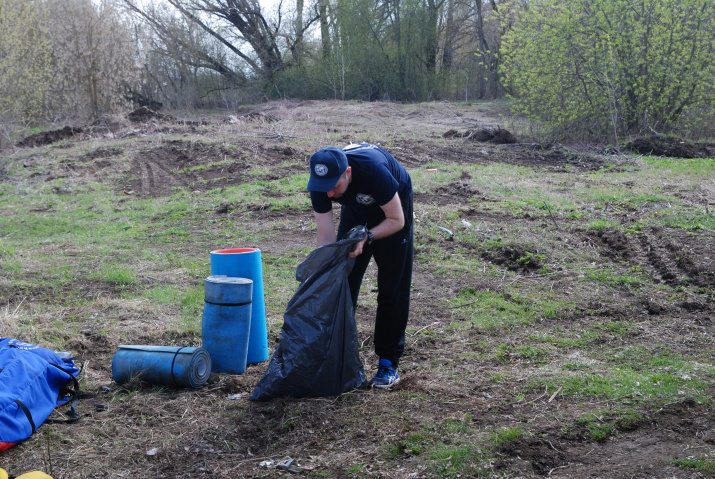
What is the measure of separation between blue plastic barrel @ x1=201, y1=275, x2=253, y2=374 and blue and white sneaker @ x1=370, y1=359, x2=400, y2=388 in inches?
37.1

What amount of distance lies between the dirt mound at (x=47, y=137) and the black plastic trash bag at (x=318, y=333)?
1726 centimetres

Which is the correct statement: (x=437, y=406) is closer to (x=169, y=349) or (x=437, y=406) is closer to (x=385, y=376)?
(x=385, y=376)

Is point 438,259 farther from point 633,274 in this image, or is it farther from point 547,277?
point 633,274

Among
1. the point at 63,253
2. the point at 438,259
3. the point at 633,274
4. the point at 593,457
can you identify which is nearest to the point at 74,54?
the point at 63,253

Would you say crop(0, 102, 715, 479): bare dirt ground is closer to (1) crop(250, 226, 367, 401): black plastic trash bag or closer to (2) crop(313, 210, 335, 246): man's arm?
(1) crop(250, 226, 367, 401): black plastic trash bag

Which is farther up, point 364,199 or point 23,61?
point 23,61

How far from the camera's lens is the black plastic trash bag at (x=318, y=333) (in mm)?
3367

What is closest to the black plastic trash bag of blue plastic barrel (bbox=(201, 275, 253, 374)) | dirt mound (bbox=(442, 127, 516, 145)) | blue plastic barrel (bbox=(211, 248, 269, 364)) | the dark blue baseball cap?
the dark blue baseball cap

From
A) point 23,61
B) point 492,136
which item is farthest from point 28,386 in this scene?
point 23,61

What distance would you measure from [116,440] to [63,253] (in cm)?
526

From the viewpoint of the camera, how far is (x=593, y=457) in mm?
2707

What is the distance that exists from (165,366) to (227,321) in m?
0.48

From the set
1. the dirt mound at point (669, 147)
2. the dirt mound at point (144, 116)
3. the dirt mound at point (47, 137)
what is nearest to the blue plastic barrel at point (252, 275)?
the dirt mound at point (669, 147)

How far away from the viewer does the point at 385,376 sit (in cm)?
364
